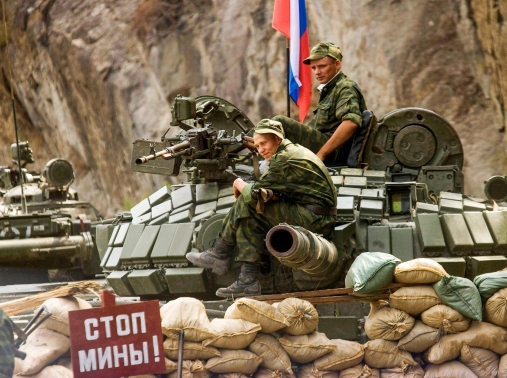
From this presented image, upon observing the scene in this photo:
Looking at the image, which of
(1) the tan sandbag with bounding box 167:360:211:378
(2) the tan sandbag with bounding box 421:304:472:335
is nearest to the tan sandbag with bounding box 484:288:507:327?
(2) the tan sandbag with bounding box 421:304:472:335

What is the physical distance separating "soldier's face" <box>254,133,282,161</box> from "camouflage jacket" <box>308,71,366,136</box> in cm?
133

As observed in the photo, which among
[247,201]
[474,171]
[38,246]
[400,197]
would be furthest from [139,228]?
[474,171]

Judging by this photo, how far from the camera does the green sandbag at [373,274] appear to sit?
657cm

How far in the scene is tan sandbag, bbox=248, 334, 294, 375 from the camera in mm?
6422

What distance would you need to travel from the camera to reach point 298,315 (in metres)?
6.55

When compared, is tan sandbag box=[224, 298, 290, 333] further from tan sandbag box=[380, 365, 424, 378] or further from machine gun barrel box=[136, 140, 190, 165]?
machine gun barrel box=[136, 140, 190, 165]

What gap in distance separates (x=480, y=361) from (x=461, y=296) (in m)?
0.47

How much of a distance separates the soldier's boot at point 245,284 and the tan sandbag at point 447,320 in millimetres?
1615

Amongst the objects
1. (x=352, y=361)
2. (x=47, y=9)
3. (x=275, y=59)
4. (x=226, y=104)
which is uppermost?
(x=47, y=9)

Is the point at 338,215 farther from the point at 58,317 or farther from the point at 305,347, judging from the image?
the point at 58,317

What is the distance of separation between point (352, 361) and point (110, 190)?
18.7m

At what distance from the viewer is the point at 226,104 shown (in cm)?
942

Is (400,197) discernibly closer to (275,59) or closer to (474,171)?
(474,171)

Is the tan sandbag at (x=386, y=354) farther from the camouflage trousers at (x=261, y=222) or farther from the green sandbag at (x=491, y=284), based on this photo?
the camouflage trousers at (x=261, y=222)
